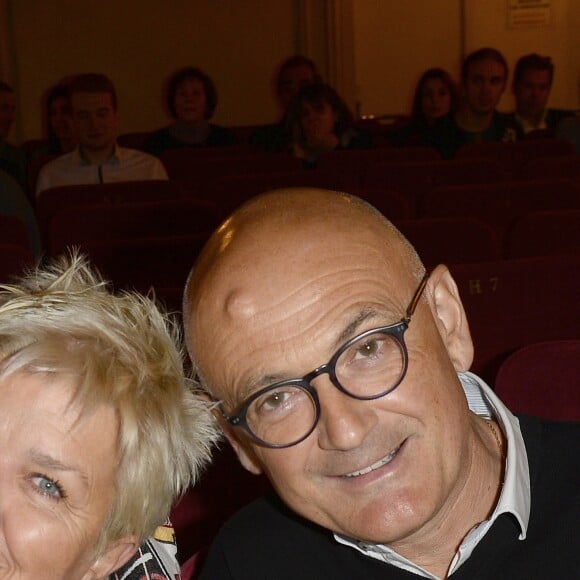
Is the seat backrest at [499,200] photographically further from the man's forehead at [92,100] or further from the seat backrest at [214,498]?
the seat backrest at [214,498]

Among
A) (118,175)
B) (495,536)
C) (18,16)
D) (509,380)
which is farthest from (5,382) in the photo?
(18,16)

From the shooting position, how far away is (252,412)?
1.45m

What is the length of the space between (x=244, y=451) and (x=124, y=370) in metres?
0.25

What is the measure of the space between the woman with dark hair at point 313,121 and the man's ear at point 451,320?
15.4ft

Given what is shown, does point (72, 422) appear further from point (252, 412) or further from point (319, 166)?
point (319, 166)

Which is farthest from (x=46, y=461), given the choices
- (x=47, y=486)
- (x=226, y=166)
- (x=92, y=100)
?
(x=226, y=166)

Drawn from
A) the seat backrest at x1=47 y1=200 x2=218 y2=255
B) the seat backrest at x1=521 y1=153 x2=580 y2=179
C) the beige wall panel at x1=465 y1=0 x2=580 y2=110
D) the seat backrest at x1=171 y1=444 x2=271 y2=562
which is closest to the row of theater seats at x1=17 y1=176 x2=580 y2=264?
the seat backrest at x1=47 y1=200 x2=218 y2=255

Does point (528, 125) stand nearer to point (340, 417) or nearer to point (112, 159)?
point (112, 159)

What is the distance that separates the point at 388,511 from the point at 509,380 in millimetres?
831

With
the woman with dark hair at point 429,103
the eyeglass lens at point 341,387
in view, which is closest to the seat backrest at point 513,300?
the eyeglass lens at point 341,387

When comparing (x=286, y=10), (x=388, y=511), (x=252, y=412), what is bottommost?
(x=388, y=511)

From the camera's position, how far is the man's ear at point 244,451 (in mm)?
1551

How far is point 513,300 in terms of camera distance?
115 inches

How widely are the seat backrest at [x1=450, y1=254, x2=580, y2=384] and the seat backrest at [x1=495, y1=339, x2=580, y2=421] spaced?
0.68 meters
